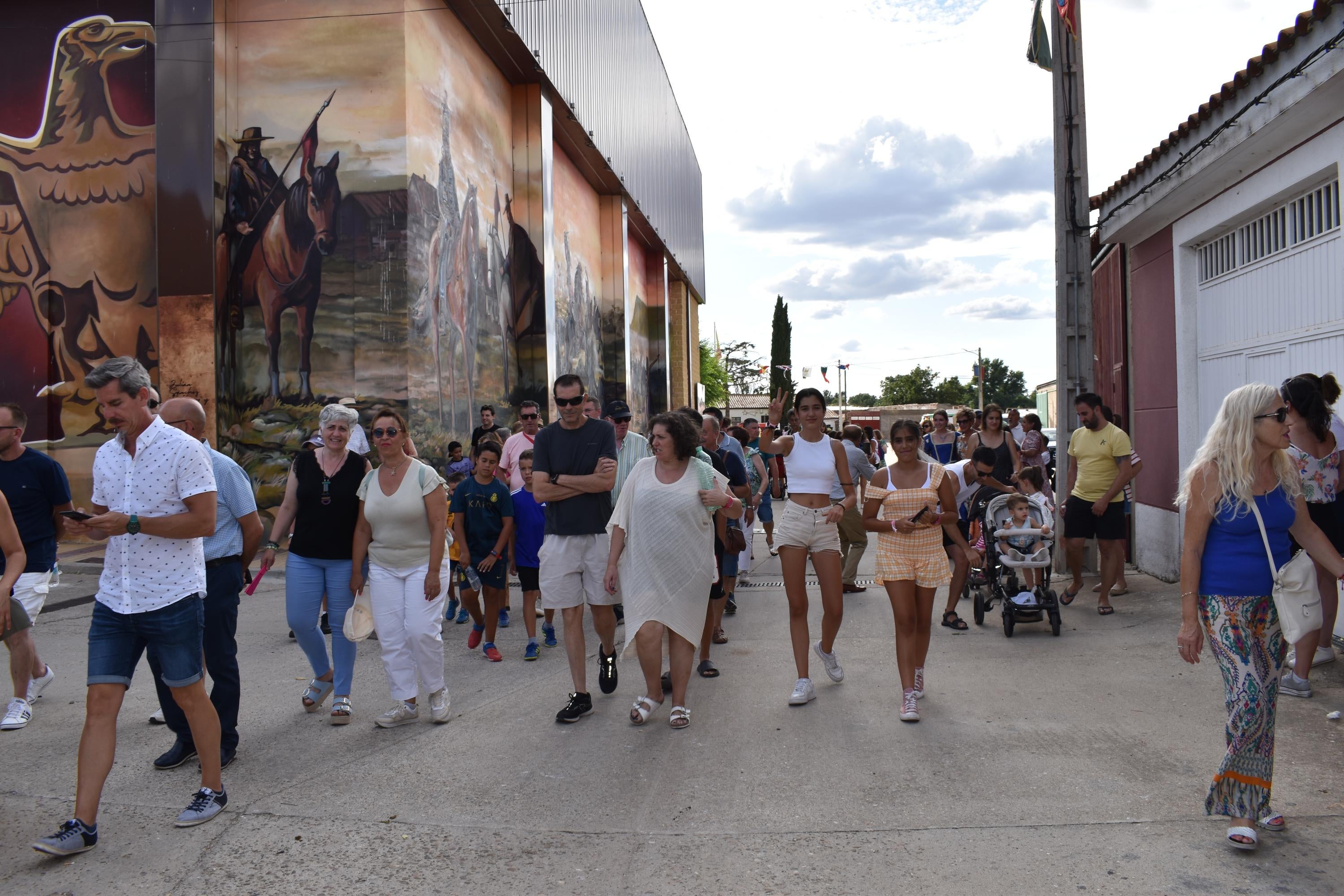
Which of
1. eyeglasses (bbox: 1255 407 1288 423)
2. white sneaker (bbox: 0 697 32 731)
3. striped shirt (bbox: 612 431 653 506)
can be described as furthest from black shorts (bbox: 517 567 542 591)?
eyeglasses (bbox: 1255 407 1288 423)

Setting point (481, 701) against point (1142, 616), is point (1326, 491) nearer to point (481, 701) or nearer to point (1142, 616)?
point (1142, 616)

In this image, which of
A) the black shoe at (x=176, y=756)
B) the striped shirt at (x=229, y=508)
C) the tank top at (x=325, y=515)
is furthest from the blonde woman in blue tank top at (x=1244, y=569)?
the black shoe at (x=176, y=756)

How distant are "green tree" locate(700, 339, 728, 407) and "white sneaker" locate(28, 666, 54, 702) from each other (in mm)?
54627

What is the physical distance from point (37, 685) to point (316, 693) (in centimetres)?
181

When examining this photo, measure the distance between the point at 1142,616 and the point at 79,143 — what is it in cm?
1530

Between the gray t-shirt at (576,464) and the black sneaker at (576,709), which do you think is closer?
the black sneaker at (576,709)

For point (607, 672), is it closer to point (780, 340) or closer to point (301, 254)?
point (301, 254)

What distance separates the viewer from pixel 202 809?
4445 millimetres

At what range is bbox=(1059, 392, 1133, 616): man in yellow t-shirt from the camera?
930 cm

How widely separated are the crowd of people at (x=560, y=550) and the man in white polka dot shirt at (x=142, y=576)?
10 millimetres

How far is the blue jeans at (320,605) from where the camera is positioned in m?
5.89

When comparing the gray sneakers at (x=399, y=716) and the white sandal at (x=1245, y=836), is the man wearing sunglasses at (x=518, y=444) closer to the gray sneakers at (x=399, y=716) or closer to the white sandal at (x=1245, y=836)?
the gray sneakers at (x=399, y=716)

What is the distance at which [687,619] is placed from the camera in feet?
19.2

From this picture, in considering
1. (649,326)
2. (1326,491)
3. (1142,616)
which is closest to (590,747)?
(1326,491)
